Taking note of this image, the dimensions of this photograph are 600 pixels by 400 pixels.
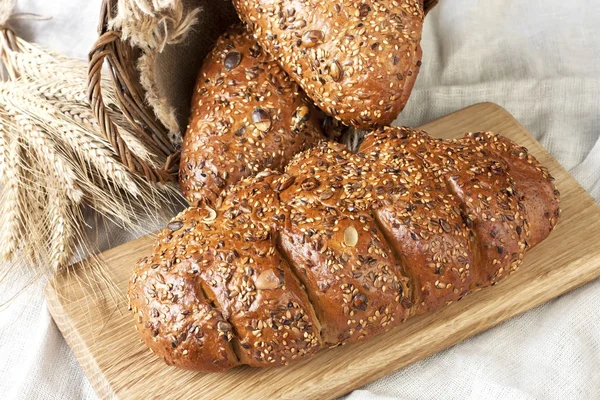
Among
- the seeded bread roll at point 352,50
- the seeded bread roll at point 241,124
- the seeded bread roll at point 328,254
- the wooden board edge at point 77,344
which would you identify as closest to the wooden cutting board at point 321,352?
the wooden board edge at point 77,344

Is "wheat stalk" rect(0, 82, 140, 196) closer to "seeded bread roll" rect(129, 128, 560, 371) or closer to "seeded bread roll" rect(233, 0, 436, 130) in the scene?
"seeded bread roll" rect(129, 128, 560, 371)

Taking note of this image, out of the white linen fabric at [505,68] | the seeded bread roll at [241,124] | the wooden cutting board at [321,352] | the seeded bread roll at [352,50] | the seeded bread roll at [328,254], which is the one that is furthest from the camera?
the white linen fabric at [505,68]

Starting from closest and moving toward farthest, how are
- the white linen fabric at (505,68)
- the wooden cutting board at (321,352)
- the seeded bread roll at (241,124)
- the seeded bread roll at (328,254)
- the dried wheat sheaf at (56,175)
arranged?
the seeded bread roll at (328,254), the wooden cutting board at (321,352), the seeded bread roll at (241,124), the dried wheat sheaf at (56,175), the white linen fabric at (505,68)

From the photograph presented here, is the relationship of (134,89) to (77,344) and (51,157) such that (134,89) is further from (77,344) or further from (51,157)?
(77,344)

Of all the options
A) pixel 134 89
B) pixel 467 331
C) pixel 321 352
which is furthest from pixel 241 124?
pixel 467 331

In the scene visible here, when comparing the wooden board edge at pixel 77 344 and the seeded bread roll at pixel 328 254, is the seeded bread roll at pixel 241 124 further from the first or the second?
the wooden board edge at pixel 77 344

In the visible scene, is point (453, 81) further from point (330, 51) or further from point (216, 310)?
point (216, 310)
